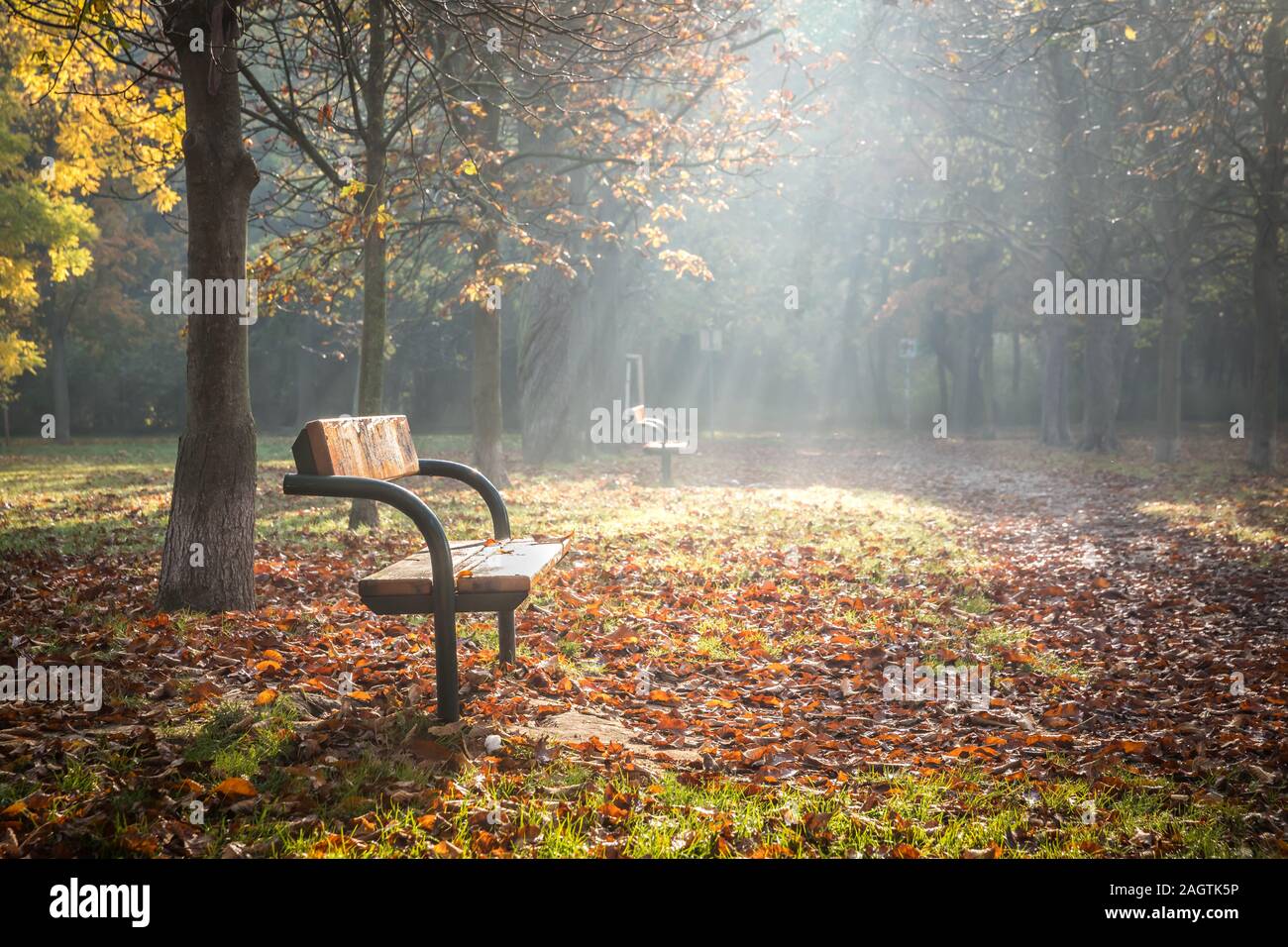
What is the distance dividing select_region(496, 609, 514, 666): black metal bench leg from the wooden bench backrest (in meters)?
0.92

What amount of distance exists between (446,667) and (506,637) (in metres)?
1.09

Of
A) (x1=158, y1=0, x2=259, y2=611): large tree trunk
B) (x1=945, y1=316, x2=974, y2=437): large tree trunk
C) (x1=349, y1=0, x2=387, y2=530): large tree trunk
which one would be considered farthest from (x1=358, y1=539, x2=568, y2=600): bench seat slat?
(x1=945, y1=316, x2=974, y2=437): large tree trunk

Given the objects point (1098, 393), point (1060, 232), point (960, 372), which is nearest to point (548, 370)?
point (1060, 232)

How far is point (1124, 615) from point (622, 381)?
58.0ft

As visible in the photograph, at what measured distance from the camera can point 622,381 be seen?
24.4 metres

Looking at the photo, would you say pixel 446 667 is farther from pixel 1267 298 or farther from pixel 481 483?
pixel 1267 298

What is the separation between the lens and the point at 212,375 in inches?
251

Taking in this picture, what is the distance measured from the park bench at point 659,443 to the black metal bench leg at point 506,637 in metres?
11.2

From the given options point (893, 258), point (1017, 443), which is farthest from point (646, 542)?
point (893, 258)

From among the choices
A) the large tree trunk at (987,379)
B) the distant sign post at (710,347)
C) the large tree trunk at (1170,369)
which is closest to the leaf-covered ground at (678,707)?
the large tree trunk at (1170,369)

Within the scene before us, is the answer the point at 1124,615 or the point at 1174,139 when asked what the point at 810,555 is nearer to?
the point at 1124,615

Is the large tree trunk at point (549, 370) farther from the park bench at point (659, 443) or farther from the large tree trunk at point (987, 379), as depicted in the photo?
the large tree trunk at point (987, 379)

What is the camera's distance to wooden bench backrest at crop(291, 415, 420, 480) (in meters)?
4.52

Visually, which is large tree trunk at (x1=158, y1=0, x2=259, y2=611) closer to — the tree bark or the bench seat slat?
the bench seat slat
